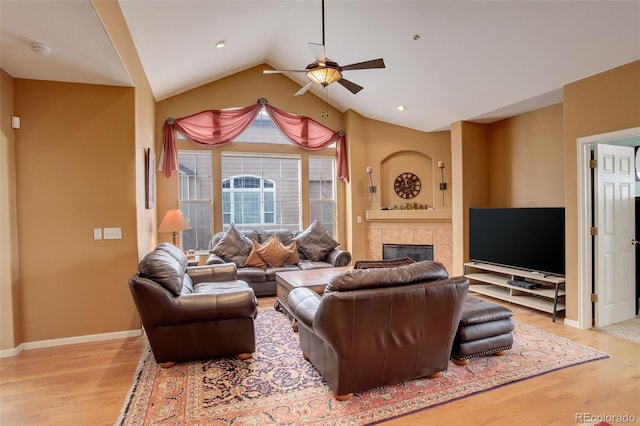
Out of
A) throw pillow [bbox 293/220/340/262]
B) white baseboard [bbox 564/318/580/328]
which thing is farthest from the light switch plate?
white baseboard [bbox 564/318/580/328]

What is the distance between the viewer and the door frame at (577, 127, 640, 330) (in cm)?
355

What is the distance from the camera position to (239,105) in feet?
19.5

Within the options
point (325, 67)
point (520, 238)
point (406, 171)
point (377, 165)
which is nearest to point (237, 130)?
point (377, 165)

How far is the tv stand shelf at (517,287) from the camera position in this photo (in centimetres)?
393

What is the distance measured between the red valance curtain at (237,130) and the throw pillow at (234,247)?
1366mm

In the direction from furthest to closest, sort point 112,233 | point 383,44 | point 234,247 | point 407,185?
1. point 407,185
2. point 234,247
3. point 383,44
4. point 112,233

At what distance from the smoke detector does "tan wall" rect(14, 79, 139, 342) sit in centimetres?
68

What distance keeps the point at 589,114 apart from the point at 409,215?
9.62ft

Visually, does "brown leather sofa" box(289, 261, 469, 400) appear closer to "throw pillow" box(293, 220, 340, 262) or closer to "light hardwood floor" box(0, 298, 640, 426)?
"light hardwood floor" box(0, 298, 640, 426)

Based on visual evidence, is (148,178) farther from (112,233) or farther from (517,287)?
(517,287)

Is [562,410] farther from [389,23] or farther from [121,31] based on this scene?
[121,31]

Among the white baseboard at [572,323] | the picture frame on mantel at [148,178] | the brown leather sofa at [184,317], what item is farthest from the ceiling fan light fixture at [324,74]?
the white baseboard at [572,323]

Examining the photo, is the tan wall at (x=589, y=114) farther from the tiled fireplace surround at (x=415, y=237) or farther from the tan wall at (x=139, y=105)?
the tan wall at (x=139, y=105)

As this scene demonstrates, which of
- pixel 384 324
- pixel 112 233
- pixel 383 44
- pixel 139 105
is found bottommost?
pixel 384 324
